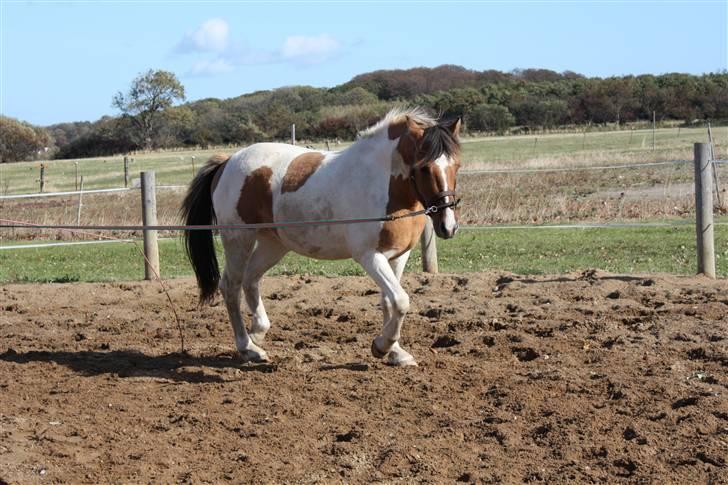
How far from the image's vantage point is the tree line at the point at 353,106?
2360 inches

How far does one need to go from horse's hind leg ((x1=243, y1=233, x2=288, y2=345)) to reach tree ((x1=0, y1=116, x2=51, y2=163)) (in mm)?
67882

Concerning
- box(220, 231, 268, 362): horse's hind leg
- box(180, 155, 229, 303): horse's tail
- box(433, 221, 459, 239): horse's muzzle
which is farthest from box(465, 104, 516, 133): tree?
box(433, 221, 459, 239): horse's muzzle

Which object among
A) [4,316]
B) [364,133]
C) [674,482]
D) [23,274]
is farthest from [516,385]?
[23,274]

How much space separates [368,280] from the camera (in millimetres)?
11188

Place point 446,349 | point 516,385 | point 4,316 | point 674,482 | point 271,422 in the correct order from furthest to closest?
point 4,316
point 446,349
point 516,385
point 271,422
point 674,482

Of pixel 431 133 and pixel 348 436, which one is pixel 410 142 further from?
pixel 348 436

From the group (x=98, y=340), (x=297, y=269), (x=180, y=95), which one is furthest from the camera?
(x=180, y=95)

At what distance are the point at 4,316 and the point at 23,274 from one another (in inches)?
153

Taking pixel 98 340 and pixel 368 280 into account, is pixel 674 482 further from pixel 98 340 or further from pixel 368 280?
pixel 368 280

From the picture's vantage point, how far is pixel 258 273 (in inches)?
332

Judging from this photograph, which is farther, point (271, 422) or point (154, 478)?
point (271, 422)


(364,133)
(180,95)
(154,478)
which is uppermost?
(180,95)

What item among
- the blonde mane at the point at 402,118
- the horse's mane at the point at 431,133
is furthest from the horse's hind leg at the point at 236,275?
the horse's mane at the point at 431,133

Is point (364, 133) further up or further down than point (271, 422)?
further up
